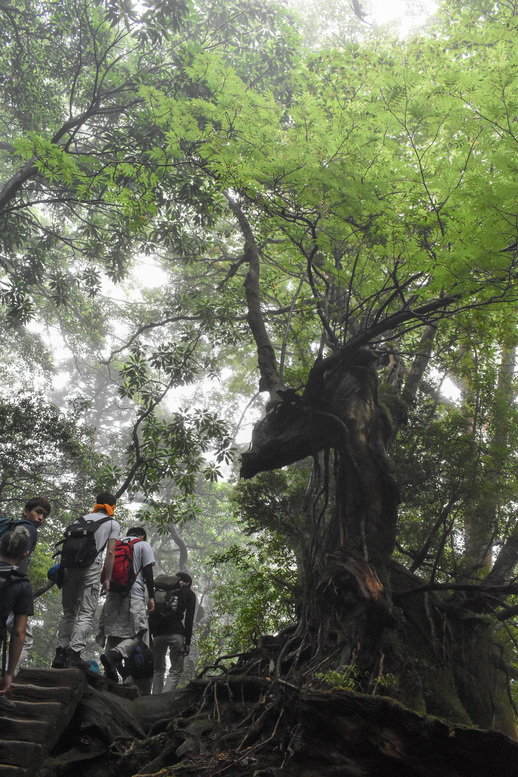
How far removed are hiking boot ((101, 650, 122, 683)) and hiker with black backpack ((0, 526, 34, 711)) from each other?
3.89ft

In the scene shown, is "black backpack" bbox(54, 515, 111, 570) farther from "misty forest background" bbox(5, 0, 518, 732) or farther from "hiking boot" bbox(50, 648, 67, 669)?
"misty forest background" bbox(5, 0, 518, 732)

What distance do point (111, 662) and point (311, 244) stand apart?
4893 millimetres

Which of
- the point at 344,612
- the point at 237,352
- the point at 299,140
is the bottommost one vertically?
the point at 344,612

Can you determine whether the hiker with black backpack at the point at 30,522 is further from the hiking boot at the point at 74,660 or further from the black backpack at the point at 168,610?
the black backpack at the point at 168,610

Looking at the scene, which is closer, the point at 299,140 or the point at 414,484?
the point at 299,140

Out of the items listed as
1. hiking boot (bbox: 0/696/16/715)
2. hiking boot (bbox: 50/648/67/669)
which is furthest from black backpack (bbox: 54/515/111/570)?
hiking boot (bbox: 0/696/16/715)

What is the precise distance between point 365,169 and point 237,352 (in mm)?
11511

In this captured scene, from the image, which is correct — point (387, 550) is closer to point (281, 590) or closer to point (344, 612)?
point (344, 612)

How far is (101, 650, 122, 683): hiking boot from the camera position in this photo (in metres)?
4.47

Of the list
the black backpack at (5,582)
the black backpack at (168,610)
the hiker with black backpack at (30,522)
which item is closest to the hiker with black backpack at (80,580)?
the hiker with black backpack at (30,522)

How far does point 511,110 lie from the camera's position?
3.89 meters

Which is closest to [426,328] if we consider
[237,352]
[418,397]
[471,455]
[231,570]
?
[418,397]

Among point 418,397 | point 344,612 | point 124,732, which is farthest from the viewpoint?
point 418,397

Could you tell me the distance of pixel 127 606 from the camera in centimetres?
479
